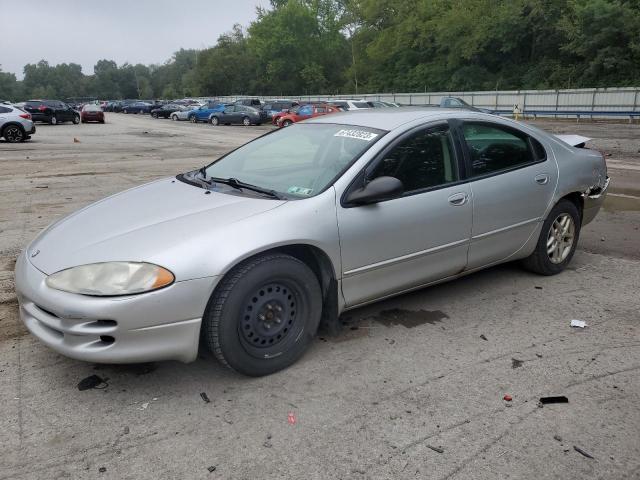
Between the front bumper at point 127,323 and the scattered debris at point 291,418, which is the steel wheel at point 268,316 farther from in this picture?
the scattered debris at point 291,418

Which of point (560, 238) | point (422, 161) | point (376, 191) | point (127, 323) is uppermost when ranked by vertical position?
point (422, 161)

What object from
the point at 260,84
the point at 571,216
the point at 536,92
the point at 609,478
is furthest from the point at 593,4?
the point at 260,84

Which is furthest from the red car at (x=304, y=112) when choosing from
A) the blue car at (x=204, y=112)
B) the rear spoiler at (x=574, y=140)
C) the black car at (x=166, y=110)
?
the rear spoiler at (x=574, y=140)

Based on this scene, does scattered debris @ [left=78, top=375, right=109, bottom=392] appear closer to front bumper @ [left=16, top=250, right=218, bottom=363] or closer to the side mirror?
front bumper @ [left=16, top=250, right=218, bottom=363]

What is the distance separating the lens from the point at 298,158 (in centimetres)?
414

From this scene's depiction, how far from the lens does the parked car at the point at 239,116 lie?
35.2 m

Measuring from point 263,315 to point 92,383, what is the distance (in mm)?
1055

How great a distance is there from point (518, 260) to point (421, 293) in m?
1.15

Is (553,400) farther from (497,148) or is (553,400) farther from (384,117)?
(384,117)

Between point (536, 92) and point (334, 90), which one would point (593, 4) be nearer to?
point (536, 92)

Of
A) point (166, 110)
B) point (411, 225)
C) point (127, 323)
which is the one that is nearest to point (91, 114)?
point (166, 110)

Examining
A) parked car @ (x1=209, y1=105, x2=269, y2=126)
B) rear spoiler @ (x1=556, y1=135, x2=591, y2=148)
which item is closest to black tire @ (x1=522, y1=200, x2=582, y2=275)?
rear spoiler @ (x1=556, y1=135, x2=591, y2=148)

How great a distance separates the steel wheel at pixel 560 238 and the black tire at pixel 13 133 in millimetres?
20369

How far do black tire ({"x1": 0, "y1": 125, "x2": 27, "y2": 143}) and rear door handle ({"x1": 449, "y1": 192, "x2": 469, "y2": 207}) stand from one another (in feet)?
66.7
